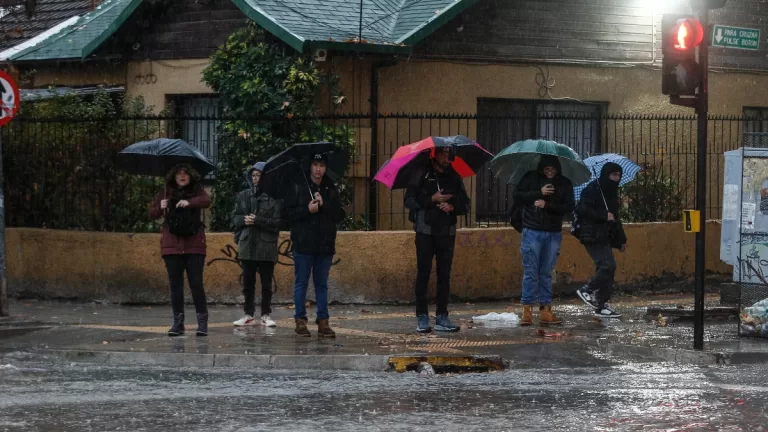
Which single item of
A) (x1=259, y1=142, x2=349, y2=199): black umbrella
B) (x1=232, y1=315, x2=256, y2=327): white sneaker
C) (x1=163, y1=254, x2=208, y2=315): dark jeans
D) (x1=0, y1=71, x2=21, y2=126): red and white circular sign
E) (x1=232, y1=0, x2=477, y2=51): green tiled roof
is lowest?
(x1=232, y1=315, x2=256, y2=327): white sneaker

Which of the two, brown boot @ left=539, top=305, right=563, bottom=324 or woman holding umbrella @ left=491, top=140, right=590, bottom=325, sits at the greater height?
woman holding umbrella @ left=491, top=140, right=590, bottom=325

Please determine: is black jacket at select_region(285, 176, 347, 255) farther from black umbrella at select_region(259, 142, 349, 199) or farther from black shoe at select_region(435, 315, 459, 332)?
black shoe at select_region(435, 315, 459, 332)

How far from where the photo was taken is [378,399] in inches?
351

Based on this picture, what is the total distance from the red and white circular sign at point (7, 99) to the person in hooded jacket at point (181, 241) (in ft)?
8.58

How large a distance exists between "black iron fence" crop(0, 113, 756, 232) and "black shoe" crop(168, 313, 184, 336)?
141 inches

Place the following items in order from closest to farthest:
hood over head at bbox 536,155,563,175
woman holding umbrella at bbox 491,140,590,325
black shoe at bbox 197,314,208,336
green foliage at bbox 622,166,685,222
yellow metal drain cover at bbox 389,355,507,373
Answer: yellow metal drain cover at bbox 389,355,507,373 < black shoe at bbox 197,314,208,336 < woman holding umbrella at bbox 491,140,590,325 < hood over head at bbox 536,155,563,175 < green foliage at bbox 622,166,685,222

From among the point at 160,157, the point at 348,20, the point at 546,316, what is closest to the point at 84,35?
the point at 348,20

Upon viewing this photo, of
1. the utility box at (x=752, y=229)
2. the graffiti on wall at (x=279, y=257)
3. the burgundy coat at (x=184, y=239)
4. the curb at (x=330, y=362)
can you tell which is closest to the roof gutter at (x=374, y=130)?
Answer: the graffiti on wall at (x=279, y=257)

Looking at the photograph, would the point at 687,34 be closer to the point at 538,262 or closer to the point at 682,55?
the point at 682,55

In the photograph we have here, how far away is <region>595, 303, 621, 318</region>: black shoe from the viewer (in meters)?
14.3

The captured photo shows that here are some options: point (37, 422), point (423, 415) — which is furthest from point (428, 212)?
point (37, 422)

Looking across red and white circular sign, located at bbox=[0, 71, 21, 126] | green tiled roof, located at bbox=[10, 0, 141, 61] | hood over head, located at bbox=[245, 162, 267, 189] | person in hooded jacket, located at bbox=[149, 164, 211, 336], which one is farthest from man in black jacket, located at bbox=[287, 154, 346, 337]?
green tiled roof, located at bbox=[10, 0, 141, 61]

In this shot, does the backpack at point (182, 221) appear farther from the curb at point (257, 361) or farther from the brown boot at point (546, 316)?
the brown boot at point (546, 316)

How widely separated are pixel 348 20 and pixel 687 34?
276 inches
